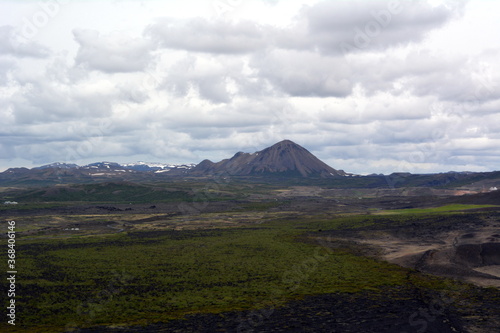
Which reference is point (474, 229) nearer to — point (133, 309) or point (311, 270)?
point (311, 270)

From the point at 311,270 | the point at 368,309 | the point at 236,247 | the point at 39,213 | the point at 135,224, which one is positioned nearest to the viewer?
the point at 368,309

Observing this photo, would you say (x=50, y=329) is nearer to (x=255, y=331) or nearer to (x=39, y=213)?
(x=255, y=331)

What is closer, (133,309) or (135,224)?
(133,309)

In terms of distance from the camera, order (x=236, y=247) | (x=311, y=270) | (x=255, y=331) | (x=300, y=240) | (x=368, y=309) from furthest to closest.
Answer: (x=300, y=240)
(x=236, y=247)
(x=311, y=270)
(x=368, y=309)
(x=255, y=331)

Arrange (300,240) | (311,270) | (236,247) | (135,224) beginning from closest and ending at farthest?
(311,270) → (236,247) → (300,240) → (135,224)

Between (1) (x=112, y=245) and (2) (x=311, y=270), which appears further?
(1) (x=112, y=245)

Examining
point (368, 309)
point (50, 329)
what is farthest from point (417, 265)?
point (50, 329)

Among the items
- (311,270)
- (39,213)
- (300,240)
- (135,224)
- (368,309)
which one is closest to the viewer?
(368,309)

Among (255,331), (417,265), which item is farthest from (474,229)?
(255,331)

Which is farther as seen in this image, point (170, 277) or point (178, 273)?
point (178, 273)
